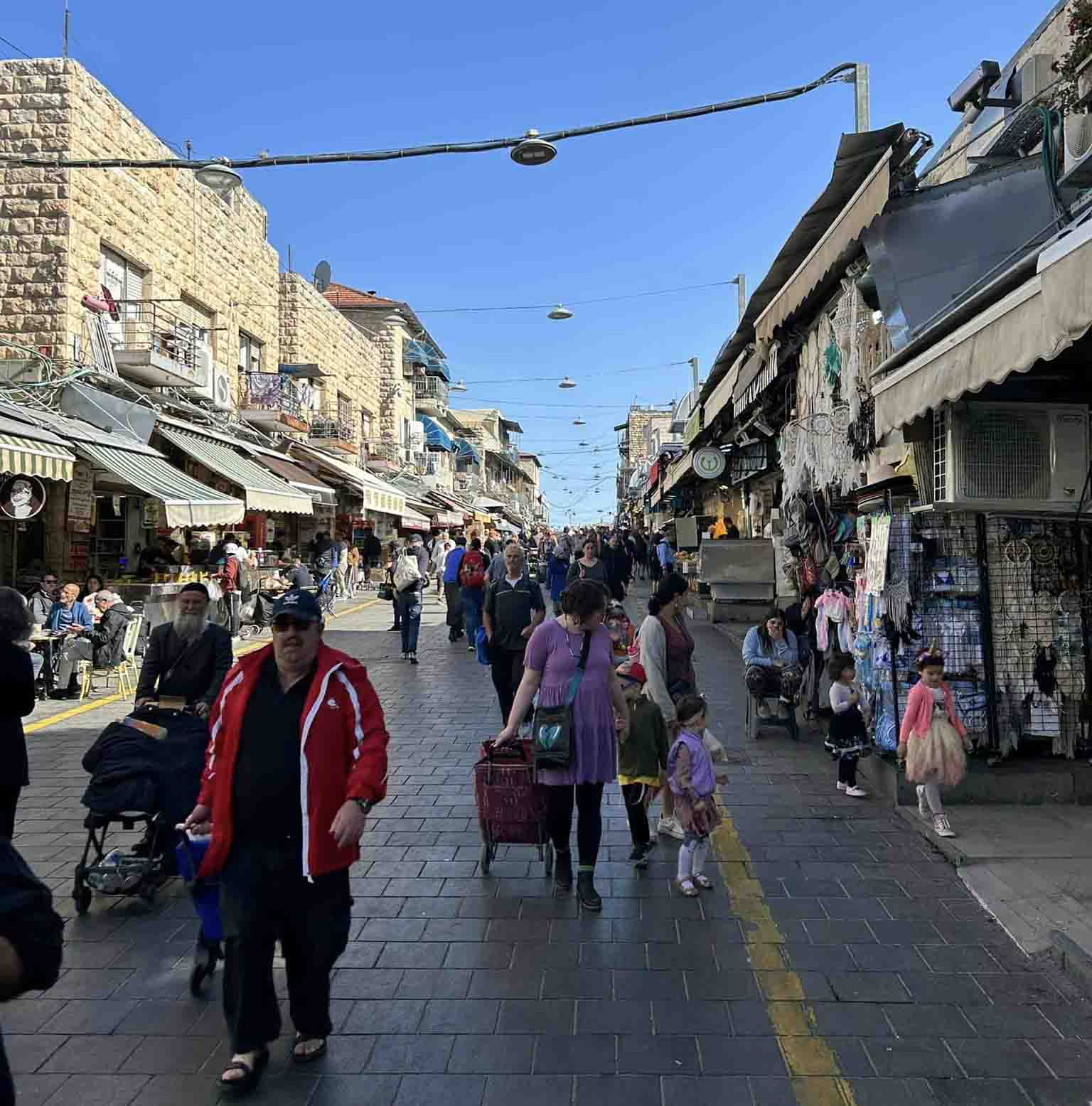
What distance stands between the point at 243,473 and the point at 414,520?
13.4 m

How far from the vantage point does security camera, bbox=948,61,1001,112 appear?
7.89 m

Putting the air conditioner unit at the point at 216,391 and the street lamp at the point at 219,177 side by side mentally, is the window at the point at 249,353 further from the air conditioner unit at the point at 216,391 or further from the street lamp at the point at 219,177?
the street lamp at the point at 219,177

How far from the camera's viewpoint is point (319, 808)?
306cm

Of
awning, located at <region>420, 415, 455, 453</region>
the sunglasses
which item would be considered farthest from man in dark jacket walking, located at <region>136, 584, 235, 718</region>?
awning, located at <region>420, 415, 455, 453</region>

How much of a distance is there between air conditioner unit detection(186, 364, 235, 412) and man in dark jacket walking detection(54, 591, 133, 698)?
24.1 ft

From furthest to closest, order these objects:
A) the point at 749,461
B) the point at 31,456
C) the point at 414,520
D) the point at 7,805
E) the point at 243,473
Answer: the point at 414,520 < the point at 243,473 < the point at 749,461 < the point at 31,456 < the point at 7,805

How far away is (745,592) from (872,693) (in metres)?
9.88

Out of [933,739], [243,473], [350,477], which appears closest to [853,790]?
[933,739]

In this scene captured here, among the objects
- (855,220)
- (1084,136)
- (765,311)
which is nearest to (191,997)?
(855,220)

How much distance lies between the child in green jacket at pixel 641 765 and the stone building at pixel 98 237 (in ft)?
42.4

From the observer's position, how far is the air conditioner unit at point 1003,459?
5.66 meters

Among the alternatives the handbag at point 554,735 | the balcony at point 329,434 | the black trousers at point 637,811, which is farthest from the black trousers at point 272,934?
the balcony at point 329,434

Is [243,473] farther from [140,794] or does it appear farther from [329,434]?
[140,794]

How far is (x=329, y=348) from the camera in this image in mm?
29359
